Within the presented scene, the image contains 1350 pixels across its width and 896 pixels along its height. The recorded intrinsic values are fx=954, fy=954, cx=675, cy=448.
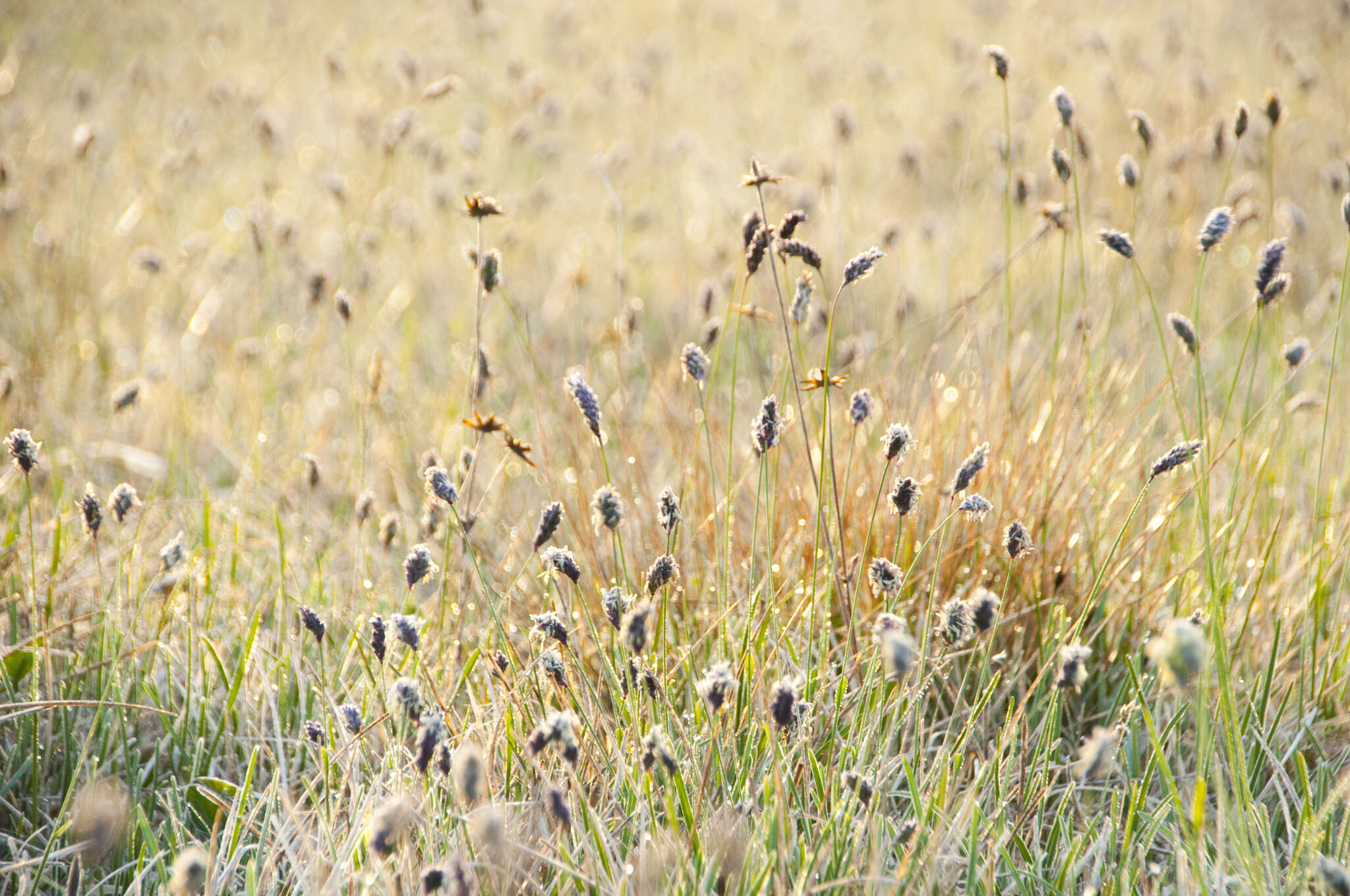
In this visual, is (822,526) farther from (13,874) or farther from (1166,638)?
(13,874)

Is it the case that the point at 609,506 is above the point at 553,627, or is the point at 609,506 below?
above

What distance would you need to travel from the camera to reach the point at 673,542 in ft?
5.00

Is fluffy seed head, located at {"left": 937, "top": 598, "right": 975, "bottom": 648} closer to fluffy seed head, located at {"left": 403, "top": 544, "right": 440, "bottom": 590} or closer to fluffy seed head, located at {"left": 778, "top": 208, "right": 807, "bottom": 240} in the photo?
fluffy seed head, located at {"left": 778, "top": 208, "right": 807, "bottom": 240}

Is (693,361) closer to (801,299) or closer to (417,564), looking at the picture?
(801,299)

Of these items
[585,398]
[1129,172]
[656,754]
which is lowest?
[656,754]

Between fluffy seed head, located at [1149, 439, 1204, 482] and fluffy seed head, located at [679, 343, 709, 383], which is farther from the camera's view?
fluffy seed head, located at [679, 343, 709, 383]

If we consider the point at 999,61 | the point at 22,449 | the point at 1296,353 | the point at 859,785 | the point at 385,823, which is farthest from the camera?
the point at 999,61

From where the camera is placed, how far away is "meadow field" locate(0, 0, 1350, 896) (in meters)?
1.32

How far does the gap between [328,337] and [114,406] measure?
1646 mm

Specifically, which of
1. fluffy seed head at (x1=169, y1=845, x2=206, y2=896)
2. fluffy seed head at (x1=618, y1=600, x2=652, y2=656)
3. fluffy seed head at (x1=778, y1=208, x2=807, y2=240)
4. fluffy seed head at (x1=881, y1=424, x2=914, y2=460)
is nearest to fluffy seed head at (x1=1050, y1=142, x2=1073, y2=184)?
fluffy seed head at (x1=778, y1=208, x2=807, y2=240)

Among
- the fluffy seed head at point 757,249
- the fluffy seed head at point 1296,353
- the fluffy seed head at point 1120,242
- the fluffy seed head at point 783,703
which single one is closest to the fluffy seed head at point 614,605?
the fluffy seed head at point 783,703

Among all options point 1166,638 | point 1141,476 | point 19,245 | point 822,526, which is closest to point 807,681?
point 822,526

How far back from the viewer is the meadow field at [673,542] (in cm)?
132

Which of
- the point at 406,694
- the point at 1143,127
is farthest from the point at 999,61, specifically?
the point at 406,694
